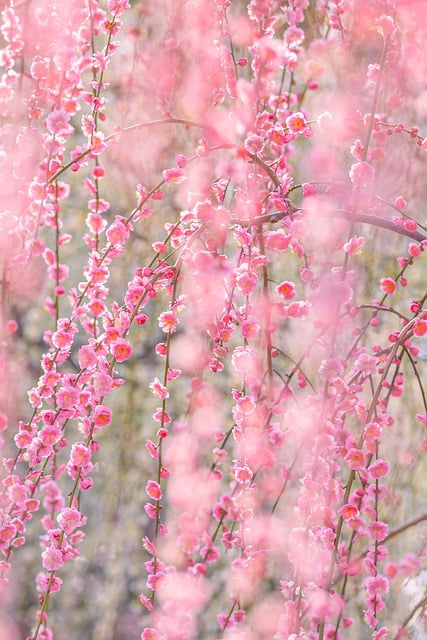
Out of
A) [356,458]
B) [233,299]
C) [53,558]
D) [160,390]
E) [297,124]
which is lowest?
[53,558]

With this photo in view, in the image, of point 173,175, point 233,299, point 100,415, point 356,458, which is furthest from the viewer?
point 233,299

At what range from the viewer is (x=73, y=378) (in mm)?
1146

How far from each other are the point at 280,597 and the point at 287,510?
24cm

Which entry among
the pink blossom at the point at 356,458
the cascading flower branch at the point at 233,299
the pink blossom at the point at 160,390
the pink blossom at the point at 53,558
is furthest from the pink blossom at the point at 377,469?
the pink blossom at the point at 53,558

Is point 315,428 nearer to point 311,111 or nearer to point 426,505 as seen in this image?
point 426,505

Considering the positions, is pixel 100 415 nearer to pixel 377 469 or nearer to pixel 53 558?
pixel 53 558

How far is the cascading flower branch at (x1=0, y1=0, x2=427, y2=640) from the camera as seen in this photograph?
44.4 inches

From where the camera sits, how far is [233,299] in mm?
1454

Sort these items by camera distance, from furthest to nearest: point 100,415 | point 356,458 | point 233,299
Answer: point 233,299, point 100,415, point 356,458

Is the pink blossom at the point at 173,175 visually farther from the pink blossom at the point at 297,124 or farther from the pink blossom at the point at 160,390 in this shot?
the pink blossom at the point at 160,390

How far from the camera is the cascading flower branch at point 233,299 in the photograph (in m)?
1.13

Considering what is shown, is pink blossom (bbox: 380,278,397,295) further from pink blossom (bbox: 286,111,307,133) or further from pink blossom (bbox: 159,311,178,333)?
pink blossom (bbox: 159,311,178,333)

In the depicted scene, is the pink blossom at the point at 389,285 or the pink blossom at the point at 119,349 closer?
the pink blossom at the point at 119,349

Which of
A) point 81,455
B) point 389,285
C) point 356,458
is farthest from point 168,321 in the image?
point 389,285
